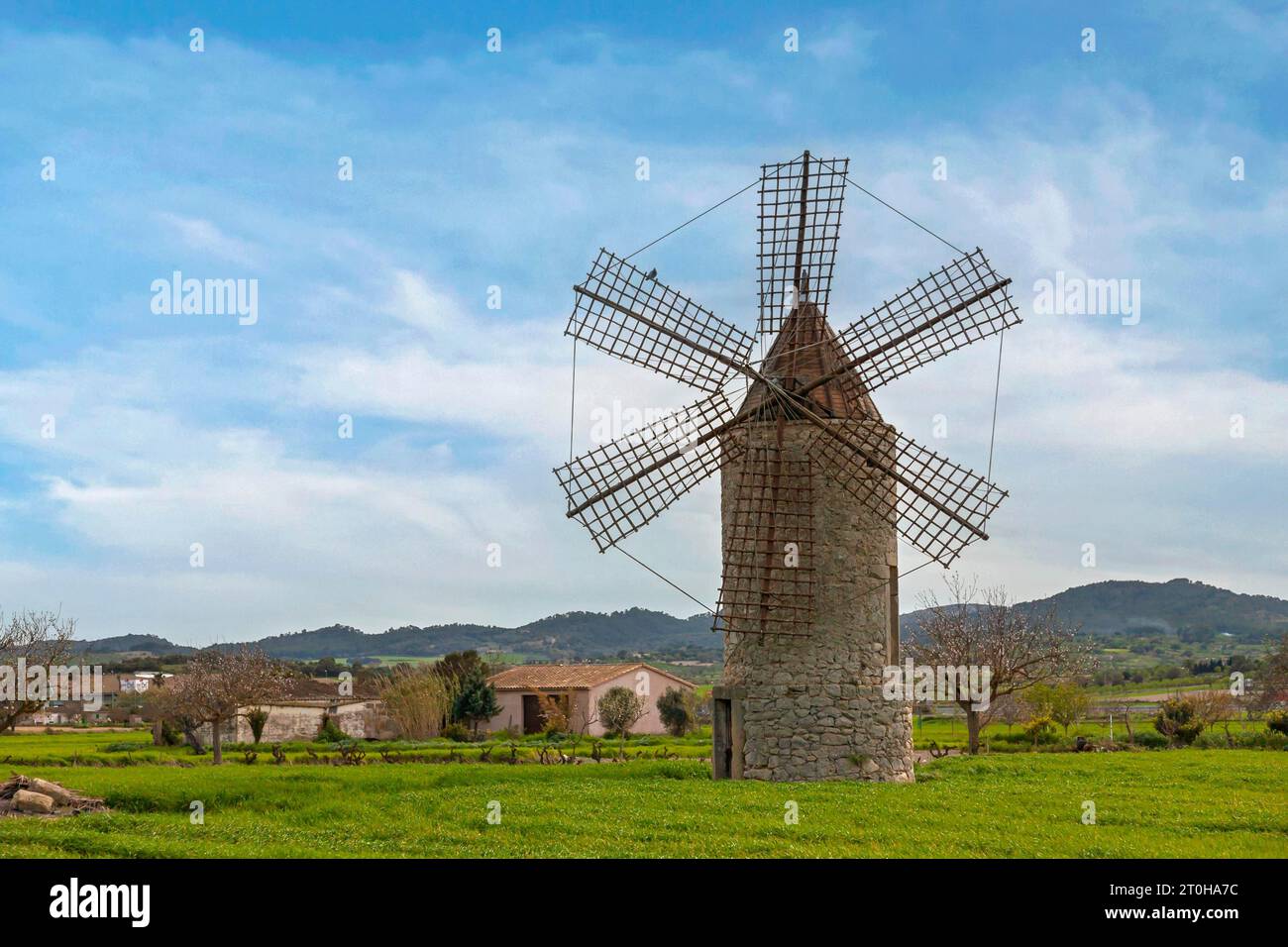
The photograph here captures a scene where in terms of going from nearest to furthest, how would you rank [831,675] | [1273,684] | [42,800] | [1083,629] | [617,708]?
[42,800]
[831,675]
[1273,684]
[617,708]
[1083,629]

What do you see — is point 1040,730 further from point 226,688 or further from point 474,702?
point 226,688

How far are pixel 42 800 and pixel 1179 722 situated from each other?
3319 centimetres

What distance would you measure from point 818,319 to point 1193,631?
518 feet

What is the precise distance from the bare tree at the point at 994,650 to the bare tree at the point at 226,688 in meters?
19.7

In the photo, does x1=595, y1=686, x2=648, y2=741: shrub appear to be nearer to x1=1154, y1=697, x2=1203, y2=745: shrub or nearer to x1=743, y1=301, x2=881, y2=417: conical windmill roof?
x1=1154, y1=697, x2=1203, y2=745: shrub

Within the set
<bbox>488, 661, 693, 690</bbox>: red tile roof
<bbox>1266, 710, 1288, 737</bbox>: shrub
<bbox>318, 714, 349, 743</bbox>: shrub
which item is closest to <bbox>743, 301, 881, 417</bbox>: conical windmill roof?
<bbox>1266, 710, 1288, 737</bbox>: shrub

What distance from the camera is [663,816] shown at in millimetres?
14602

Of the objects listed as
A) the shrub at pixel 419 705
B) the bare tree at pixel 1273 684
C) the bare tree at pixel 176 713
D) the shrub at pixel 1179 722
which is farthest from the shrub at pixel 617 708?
the bare tree at pixel 1273 684

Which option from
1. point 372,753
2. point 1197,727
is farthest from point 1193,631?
point 372,753

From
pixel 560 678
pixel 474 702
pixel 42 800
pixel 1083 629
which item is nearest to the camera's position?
pixel 42 800

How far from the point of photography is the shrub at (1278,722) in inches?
1388

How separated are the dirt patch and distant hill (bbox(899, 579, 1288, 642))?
509ft

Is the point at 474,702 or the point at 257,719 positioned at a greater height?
the point at 257,719

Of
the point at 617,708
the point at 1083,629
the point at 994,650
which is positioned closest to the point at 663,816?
the point at 994,650
